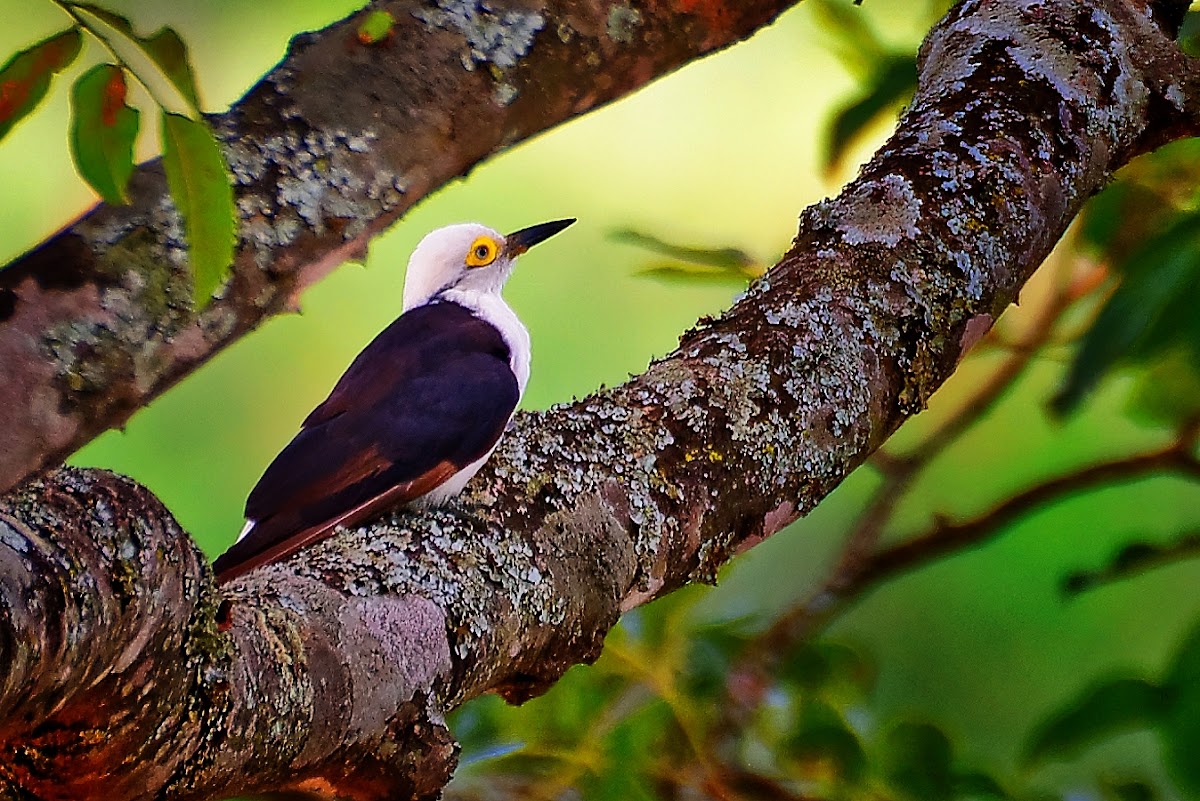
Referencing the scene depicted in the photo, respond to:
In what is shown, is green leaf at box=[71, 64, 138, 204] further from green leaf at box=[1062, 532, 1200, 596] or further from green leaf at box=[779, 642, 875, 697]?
green leaf at box=[779, 642, 875, 697]

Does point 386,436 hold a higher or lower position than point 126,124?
higher

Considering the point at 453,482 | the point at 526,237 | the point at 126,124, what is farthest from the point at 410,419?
the point at 126,124

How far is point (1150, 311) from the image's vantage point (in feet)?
4.05

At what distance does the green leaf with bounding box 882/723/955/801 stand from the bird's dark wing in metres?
0.64

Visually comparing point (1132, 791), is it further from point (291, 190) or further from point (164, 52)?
point (164, 52)

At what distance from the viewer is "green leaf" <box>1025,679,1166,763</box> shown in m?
1.26

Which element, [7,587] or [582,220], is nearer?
[7,587]

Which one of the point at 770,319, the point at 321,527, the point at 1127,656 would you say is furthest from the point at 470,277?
the point at 1127,656

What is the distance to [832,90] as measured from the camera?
2.59 metres

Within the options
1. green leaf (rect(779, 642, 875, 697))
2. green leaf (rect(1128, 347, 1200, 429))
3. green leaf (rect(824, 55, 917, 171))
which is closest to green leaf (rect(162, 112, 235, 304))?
green leaf (rect(824, 55, 917, 171))

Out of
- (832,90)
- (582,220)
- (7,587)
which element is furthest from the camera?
(832,90)

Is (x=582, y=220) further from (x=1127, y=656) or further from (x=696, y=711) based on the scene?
(x=1127, y=656)

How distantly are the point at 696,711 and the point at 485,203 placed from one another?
1.04 m

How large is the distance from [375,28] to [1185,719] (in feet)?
2.85
